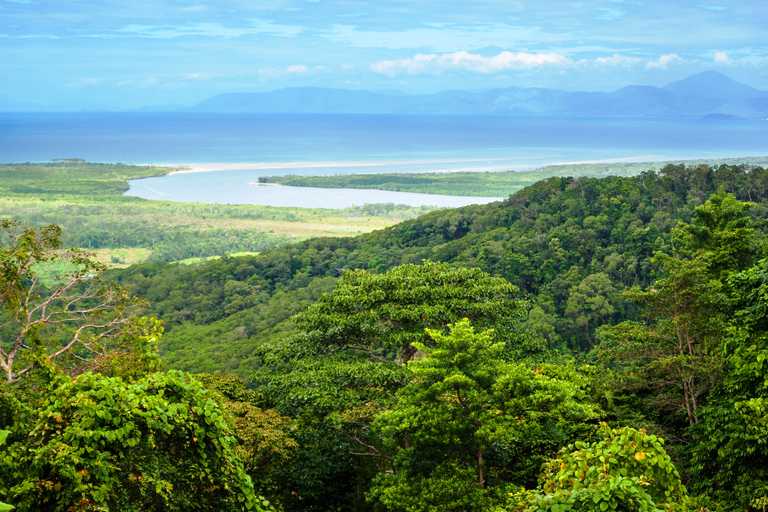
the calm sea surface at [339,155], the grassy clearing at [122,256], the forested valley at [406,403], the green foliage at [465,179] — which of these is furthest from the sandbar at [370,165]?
the forested valley at [406,403]

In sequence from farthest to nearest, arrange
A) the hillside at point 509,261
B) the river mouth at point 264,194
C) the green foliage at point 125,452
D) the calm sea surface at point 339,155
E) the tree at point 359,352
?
the calm sea surface at point 339,155 < the river mouth at point 264,194 < the hillside at point 509,261 < the tree at point 359,352 < the green foliage at point 125,452

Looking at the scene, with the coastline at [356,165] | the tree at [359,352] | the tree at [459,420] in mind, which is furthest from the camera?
the coastline at [356,165]

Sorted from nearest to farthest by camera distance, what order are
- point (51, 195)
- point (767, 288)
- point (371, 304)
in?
point (767, 288) → point (371, 304) → point (51, 195)

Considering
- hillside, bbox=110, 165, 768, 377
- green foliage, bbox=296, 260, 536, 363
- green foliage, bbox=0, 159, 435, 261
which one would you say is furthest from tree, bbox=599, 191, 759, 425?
green foliage, bbox=0, 159, 435, 261

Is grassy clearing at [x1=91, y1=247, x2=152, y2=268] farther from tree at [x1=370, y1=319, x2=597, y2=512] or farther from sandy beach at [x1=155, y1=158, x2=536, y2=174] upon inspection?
tree at [x1=370, y1=319, x2=597, y2=512]

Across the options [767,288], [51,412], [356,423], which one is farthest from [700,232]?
[51,412]

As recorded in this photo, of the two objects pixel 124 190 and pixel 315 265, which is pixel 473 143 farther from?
pixel 315 265

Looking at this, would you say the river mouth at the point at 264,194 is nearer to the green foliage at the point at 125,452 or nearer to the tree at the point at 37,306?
the tree at the point at 37,306
